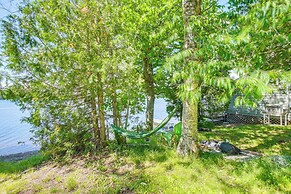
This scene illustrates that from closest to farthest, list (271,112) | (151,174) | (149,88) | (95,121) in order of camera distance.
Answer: (151,174), (95,121), (149,88), (271,112)

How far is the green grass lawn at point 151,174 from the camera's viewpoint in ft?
7.63

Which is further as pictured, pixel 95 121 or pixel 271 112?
pixel 271 112

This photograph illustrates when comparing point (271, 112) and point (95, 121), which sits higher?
point (95, 121)

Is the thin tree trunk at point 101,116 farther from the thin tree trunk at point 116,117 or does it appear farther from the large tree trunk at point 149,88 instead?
the large tree trunk at point 149,88

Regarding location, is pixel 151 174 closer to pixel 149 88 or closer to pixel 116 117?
pixel 116 117

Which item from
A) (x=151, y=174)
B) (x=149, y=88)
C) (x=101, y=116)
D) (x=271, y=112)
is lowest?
(x=151, y=174)

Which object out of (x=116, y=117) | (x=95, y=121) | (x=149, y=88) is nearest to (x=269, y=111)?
(x=149, y=88)

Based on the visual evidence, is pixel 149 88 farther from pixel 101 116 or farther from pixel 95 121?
pixel 95 121

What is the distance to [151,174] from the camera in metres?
2.77

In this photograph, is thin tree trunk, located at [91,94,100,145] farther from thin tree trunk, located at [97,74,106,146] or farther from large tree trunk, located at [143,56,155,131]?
large tree trunk, located at [143,56,155,131]

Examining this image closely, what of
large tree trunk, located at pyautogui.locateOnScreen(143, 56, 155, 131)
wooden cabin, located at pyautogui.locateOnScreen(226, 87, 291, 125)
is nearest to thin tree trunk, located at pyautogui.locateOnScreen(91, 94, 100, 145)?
large tree trunk, located at pyautogui.locateOnScreen(143, 56, 155, 131)

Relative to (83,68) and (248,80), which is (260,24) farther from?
(83,68)

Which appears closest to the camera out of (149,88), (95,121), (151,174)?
(151,174)

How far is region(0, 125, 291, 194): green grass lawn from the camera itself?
2.32 metres
